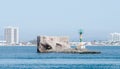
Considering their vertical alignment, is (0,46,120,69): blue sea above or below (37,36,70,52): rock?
below

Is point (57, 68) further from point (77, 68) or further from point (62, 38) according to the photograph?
point (62, 38)

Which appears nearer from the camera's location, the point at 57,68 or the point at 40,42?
the point at 57,68

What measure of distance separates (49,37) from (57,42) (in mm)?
2502

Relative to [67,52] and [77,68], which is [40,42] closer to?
[67,52]

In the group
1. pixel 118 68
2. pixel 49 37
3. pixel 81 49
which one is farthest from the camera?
pixel 49 37

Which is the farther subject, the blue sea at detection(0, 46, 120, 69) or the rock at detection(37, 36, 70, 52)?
the rock at detection(37, 36, 70, 52)

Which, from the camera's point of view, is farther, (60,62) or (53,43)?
(53,43)

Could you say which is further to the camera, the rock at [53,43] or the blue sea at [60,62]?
the rock at [53,43]

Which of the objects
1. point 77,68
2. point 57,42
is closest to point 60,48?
point 57,42

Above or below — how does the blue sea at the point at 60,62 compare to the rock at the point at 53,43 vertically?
below

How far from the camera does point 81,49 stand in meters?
121

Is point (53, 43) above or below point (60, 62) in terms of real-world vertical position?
above

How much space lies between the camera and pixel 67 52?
425 feet

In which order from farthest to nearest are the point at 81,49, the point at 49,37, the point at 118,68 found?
the point at 49,37, the point at 81,49, the point at 118,68
